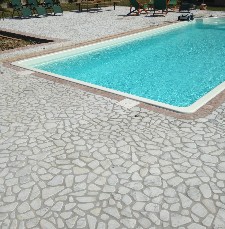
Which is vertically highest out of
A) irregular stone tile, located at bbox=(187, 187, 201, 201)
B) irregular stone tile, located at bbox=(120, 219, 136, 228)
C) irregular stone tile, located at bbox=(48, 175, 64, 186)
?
irregular stone tile, located at bbox=(187, 187, 201, 201)

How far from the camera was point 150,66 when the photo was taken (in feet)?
40.0

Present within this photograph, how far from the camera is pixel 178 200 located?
4.12m

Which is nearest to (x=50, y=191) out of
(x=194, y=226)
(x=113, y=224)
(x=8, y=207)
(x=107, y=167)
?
(x=8, y=207)

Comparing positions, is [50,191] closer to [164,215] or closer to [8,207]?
[8,207]

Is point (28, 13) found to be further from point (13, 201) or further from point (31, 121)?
point (13, 201)

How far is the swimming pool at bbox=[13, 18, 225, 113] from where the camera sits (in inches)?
372

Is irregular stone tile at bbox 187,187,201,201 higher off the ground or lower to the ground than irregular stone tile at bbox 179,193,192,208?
higher

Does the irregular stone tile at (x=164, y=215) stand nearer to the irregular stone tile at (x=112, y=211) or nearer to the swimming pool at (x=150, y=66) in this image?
the irregular stone tile at (x=112, y=211)

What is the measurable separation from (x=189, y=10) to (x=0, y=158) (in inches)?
936

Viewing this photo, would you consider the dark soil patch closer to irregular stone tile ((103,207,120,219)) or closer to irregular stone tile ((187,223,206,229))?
irregular stone tile ((103,207,120,219))

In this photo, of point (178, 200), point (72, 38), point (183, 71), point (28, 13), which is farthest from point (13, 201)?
point (28, 13)

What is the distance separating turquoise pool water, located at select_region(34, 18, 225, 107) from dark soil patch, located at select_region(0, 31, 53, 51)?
3.23 m

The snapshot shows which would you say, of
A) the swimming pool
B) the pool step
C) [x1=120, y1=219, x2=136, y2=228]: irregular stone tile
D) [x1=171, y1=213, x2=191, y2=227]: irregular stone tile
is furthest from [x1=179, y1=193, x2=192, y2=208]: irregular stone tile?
the pool step

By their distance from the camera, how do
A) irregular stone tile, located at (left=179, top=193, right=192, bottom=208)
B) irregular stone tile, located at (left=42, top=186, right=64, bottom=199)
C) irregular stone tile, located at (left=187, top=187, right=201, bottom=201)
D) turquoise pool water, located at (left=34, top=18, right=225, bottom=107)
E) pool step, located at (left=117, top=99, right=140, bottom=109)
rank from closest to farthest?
irregular stone tile, located at (left=179, top=193, right=192, bottom=208) < irregular stone tile, located at (left=187, top=187, right=201, bottom=201) < irregular stone tile, located at (left=42, top=186, right=64, bottom=199) < pool step, located at (left=117, top=99, right=140, bottom=109) < turquoise pool water, located at (left=34, top=18, right=225, bottom=107)
